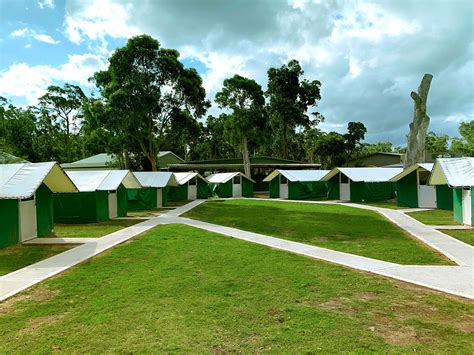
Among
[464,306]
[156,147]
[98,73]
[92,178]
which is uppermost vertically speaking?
[98,73]

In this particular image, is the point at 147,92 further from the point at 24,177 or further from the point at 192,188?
the point at 24,177

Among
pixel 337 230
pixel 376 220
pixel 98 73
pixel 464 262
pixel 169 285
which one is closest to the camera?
pixel 169 285

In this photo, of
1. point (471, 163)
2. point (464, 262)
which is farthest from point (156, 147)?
point (464, 262)

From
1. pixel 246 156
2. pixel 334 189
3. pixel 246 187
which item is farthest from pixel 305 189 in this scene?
pixel 246 156

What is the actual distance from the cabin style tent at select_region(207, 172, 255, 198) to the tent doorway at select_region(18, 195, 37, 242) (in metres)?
23.1

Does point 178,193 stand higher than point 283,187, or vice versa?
point 283,187

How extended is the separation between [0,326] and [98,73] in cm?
2817

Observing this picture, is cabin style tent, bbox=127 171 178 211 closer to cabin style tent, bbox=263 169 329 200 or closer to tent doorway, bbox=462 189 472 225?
cabin style tent, bbox=263 169 329 200

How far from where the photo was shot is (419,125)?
25422 mm

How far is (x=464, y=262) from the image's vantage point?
311 inches

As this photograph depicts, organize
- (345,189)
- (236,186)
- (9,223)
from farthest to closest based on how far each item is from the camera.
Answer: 1. (236,186)
2. (345,189)
3. (9,223)

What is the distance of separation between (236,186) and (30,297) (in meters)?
29.2

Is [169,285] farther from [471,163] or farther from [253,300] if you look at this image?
[471,163]

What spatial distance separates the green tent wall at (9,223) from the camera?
33.5ft
